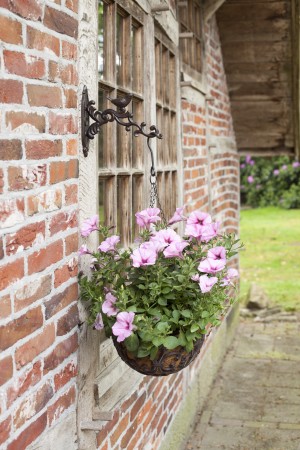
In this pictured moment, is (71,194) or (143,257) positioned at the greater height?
(71,194)

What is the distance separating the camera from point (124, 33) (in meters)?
3.38

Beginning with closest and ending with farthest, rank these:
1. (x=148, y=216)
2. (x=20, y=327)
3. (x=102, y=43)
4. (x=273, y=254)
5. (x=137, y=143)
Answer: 1. (x=20, y=327)
2. (x=148, y=216)
3. (x=137, y=143)
4. (x=102, y=43)
5. (x=273, y=254)

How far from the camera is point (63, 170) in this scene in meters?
2.40

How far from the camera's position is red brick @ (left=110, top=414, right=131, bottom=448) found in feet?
10.2

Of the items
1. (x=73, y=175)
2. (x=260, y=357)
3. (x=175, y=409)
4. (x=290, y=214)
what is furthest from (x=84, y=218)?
(x=290, y=214)

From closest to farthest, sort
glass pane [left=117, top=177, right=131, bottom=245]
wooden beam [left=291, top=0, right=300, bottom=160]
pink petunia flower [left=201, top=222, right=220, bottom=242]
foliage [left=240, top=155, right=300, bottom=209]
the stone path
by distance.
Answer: pink petunia flower [left=201, top=222, right=220, bottom=242]
glass pane [left=117, top=177, right=131, bottom=245]
the stone path
wooden beam [left=291, top=0, right=300, bottom=160]
foliage [left=240, top=155, right=300, bottom=209]

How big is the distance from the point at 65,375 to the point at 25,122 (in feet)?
2.94

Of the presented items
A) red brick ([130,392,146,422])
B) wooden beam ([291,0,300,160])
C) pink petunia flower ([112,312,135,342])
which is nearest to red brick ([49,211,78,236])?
pink petunia flower ([112,312,135,342])

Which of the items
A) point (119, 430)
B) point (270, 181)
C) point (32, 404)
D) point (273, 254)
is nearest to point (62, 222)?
point (32, 404)

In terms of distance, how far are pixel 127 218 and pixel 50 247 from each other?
1.13 metres

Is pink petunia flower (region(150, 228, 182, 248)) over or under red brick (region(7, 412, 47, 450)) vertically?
A: over

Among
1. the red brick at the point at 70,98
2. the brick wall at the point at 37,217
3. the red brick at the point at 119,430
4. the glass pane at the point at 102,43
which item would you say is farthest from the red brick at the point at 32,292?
the glass pane at the point at 102,43

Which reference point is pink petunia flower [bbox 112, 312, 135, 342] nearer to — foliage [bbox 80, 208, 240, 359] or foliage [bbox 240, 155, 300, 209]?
foliage [bbox 80, 208, 240, 359]

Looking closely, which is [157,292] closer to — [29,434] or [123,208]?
[29,434]
